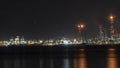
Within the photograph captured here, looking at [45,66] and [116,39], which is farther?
[116,39]

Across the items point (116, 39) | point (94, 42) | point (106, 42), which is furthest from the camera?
point (94, 42)

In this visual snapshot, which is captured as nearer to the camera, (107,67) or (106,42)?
(107,67)

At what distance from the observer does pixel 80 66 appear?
62062mm

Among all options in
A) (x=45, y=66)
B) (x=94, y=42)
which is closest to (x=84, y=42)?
(x=94, y=42)

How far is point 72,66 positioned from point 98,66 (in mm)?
3836

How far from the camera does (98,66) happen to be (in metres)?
60.2

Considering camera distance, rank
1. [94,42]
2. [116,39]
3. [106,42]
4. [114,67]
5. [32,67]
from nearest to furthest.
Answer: [114,67]
[32,67]
[116,39]
[106,42]
[94,42]

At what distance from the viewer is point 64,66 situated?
205ft

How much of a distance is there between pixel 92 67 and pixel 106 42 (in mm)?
114585

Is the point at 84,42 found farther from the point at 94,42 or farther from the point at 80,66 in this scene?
the point at 80,66

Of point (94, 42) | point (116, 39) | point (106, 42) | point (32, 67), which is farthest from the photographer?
point (94, 42)

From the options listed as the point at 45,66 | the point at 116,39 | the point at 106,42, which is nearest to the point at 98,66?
the point at 45,66

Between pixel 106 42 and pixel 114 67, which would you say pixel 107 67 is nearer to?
pixel 114 67

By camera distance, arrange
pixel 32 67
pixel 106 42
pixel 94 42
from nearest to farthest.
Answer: pixel 32 67 < pixel 106 42 < pixel 94 42
